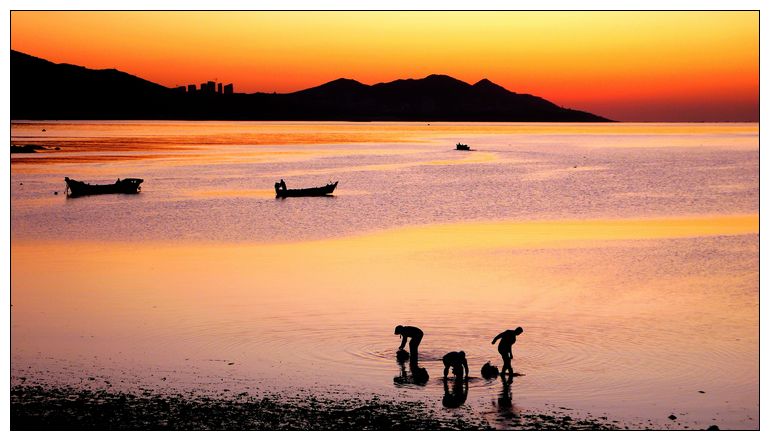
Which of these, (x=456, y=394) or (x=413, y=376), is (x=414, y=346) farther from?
(x=456, y=394)

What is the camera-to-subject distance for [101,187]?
184ft

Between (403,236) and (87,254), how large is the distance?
11.8 meters

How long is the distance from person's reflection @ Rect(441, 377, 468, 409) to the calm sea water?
137mm

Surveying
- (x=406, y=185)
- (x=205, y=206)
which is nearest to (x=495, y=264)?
(x=205, y=206)

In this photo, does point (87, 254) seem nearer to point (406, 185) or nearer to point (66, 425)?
point (66, 425)

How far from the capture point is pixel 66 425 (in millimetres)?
11789

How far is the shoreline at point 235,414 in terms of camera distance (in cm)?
1189

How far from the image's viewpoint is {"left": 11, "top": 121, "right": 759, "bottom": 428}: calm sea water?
14.4 meters

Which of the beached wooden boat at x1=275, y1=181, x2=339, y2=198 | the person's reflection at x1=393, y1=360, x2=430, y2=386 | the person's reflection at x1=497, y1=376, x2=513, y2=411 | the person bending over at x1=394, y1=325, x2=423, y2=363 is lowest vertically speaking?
the person's reflection at x1=497, y1=376, x2=513, y2=411

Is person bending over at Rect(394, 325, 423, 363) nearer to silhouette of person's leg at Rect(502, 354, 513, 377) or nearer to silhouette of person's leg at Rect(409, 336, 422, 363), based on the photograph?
silhouette of person's leg at Rect(409, 336, 422, 363)

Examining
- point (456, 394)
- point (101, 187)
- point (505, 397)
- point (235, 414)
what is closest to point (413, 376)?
point (456, 394)

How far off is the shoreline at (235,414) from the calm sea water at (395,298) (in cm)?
56

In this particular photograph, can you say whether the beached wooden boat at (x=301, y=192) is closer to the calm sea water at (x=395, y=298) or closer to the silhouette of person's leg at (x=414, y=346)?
the calm sea water at (x=395, y=298)

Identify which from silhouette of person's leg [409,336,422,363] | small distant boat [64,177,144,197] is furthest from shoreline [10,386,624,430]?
small distant boat [64,177,144,197]
